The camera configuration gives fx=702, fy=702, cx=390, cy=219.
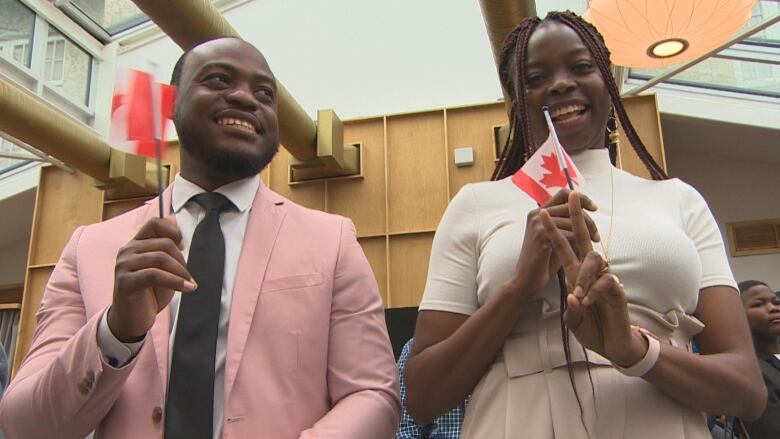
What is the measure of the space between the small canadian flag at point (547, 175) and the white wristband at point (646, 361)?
270mm

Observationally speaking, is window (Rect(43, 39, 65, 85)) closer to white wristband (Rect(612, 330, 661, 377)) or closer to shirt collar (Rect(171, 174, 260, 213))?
shirt collar (Rect(171, 174, 260, 213))

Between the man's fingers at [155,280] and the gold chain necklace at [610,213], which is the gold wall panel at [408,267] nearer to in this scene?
the gold chain necklace at [610,213]

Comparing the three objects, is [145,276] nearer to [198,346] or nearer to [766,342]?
[198,346]

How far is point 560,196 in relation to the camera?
1135mm

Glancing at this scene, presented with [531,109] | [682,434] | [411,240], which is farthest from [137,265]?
[411,240]

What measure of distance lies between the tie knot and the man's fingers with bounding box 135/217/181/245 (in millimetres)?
309

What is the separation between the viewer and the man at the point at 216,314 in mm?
1188

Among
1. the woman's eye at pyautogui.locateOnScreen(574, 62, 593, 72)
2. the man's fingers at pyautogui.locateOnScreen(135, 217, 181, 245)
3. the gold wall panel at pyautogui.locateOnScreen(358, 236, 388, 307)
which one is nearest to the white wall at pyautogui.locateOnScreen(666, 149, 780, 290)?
the gold wall panel at pyautogui.locateOnScreen(358, 236, 388, 307)

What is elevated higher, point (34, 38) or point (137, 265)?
point (34, 38)

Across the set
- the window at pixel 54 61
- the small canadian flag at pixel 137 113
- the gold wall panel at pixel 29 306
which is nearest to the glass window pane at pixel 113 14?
the window at pixel 54 61

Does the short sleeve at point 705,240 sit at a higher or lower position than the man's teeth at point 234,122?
lower

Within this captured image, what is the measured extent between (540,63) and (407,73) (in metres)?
6.14

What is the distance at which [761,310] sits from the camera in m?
3.78

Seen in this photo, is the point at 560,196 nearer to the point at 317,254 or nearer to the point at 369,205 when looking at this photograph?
the point at 317,254
